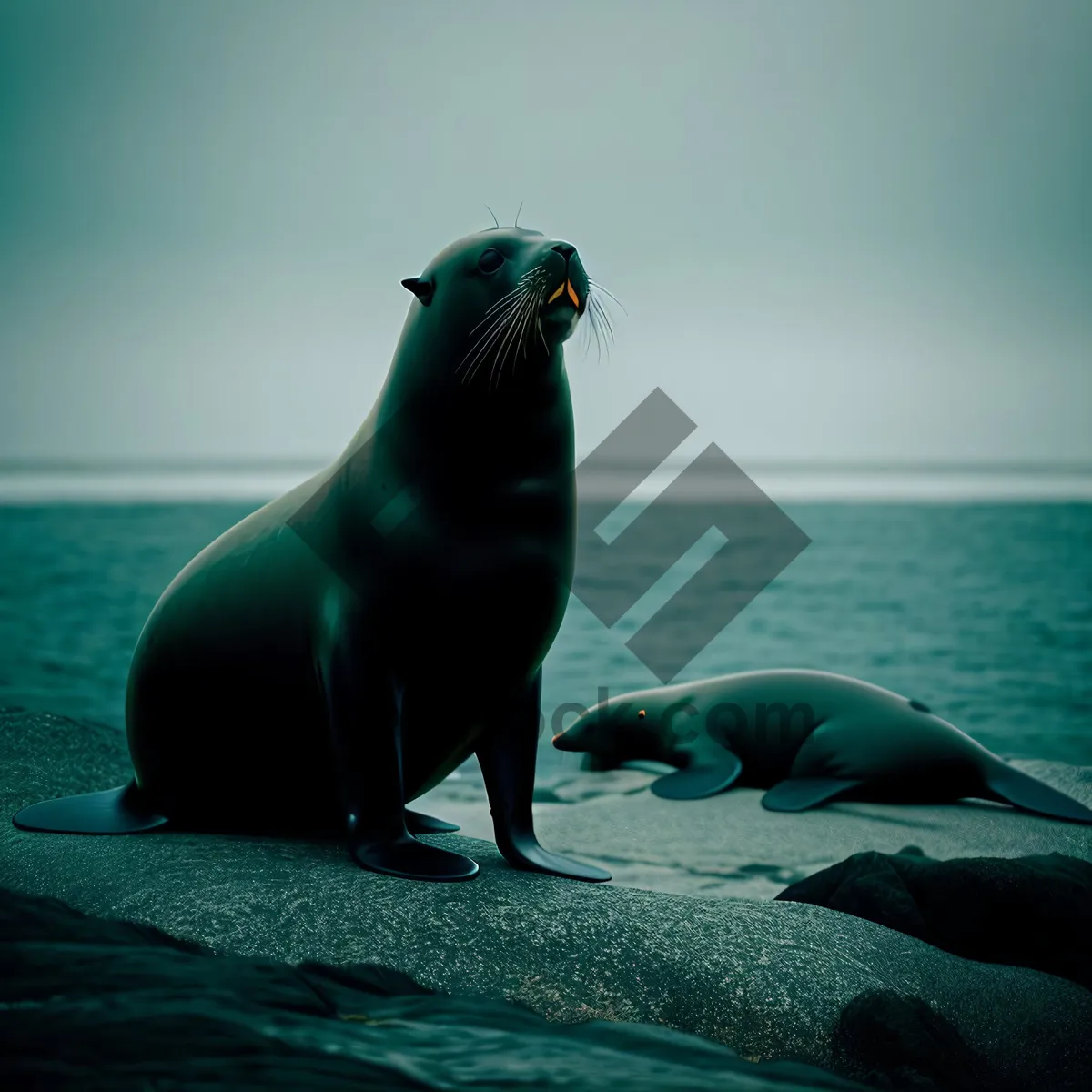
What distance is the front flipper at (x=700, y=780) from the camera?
615 centimetres

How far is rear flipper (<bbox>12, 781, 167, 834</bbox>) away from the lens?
3.84 metres

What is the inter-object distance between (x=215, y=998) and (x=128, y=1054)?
0.31 meters

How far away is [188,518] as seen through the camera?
44.4 m

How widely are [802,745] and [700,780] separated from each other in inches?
22.2

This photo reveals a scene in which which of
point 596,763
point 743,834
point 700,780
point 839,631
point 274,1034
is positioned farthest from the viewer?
point 839,631

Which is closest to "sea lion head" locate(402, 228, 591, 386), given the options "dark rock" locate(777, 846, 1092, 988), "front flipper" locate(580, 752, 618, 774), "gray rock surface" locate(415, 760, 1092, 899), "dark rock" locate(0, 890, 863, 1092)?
"dark rock" locate(0, 890, 863, 1092)

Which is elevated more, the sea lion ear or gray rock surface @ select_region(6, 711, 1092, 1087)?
the sea lion ear

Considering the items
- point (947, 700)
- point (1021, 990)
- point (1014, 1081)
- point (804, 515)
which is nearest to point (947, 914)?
point (1021, 990)

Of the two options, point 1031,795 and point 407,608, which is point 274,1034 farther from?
point 1031,795

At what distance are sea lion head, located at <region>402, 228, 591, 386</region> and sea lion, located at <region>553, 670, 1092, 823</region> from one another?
324 cm

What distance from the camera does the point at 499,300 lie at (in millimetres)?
3375

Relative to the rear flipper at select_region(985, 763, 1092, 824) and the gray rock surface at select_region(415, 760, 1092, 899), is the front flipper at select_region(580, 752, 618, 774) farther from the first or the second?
the rear flipper at select_region(985, 763, 1092, 824)

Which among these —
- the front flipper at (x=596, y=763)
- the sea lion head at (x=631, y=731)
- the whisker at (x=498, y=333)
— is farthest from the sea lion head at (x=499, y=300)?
the front flipper at (x=596, y=763)
